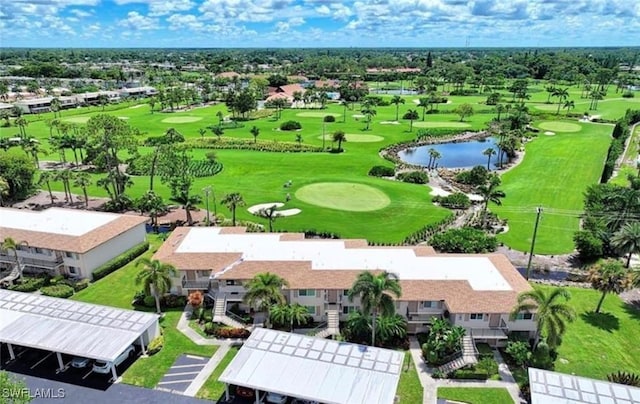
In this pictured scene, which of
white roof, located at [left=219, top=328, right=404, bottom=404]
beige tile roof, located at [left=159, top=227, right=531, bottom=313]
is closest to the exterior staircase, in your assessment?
beige tile roof, located at [left=159, top=227, right=531, bottom=313]

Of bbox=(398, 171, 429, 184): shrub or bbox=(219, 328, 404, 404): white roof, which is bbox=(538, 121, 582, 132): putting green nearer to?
bbox=(398, 171, 429, 184): shrub

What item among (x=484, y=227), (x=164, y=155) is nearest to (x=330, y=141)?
(x=164, y=155)

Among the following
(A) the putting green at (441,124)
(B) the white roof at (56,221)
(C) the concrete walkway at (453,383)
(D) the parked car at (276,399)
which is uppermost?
(B) the white roof at (56,221)

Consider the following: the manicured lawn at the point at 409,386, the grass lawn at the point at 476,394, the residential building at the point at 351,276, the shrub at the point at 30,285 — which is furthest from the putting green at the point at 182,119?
the grass lawn at the point at 476,394

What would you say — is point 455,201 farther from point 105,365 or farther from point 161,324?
point 105,365

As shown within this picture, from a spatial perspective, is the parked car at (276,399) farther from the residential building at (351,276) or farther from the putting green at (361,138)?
the putting green at (361,138)

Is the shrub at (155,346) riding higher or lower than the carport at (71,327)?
lower

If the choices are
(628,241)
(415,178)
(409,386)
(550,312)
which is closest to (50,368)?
(409,386)
